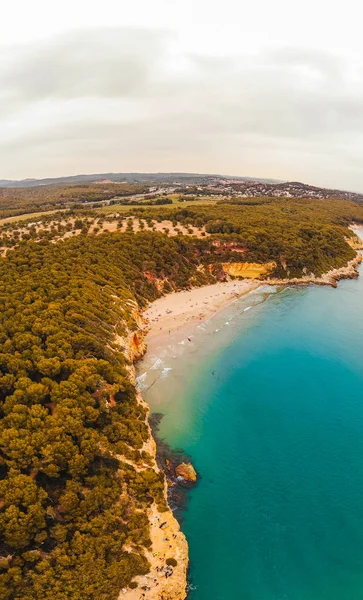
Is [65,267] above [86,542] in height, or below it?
above

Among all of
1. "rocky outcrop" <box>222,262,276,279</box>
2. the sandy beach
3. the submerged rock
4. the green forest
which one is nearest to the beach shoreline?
the sandy beach

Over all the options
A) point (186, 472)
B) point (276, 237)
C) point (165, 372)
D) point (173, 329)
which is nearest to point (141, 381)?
point (165, 372)

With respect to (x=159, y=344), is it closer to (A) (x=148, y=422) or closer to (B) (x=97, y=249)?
(A) (x=148, y=422)

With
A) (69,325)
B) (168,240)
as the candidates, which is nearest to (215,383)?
(69,325)

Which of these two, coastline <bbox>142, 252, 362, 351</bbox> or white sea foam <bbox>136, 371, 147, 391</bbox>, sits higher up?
coastline <bbox>142, 252, 362, 351</bbox>

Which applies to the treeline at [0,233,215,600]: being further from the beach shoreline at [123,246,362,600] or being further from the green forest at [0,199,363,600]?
the beach shoreline at [123,246,362,600]

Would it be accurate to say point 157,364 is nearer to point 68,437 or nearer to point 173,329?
point 173,329
